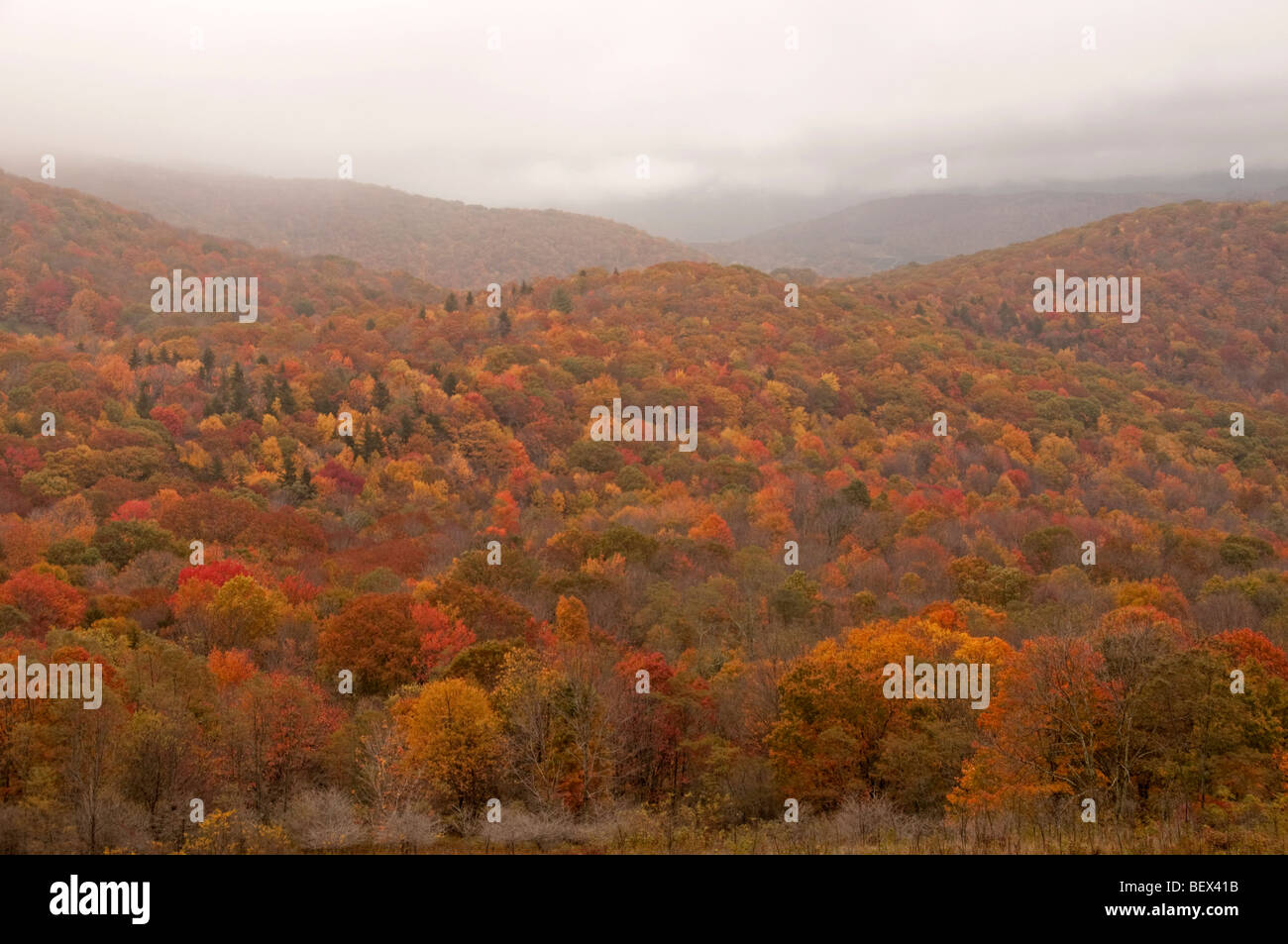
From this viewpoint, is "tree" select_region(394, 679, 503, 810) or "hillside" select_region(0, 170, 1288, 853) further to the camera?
"tree" select_region(394, 679, 503, 810)

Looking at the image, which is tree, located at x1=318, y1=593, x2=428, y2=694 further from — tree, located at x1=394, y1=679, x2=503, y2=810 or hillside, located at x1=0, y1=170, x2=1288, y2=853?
tree, located at x1=394, y1=679, x2=503, y2=810

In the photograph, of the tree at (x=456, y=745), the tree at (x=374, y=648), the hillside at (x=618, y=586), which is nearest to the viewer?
the hillside at (x=618, y=586)

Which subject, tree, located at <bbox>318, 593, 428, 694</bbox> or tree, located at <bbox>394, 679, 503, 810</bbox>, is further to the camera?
tree, located at <bbox>318, 593, 428, 694</bbox>

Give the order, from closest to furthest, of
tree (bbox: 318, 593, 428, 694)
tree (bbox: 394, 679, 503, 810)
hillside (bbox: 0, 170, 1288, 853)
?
1. hillside (bbox: 0, 170, 1288, 853)
2. tree (bbox: 394, 679, 503, 810)
3. tree (bbox: 318, 593, 428, 694)

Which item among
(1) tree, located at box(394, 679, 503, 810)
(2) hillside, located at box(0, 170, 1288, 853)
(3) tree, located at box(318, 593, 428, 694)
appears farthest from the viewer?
(3) tree, located at box(318, 593, 428, 694)

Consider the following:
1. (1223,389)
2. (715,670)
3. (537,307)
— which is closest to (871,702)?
(715,670)

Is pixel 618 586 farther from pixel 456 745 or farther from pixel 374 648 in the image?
pixel 456 745

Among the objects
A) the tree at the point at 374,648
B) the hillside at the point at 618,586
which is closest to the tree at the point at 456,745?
the hillside at the point at 618,586

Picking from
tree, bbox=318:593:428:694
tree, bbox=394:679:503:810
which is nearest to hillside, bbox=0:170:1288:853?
tree, bbox=394:679:503:810

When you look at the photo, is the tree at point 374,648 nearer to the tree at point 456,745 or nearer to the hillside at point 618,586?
the hillside at point 618,586
